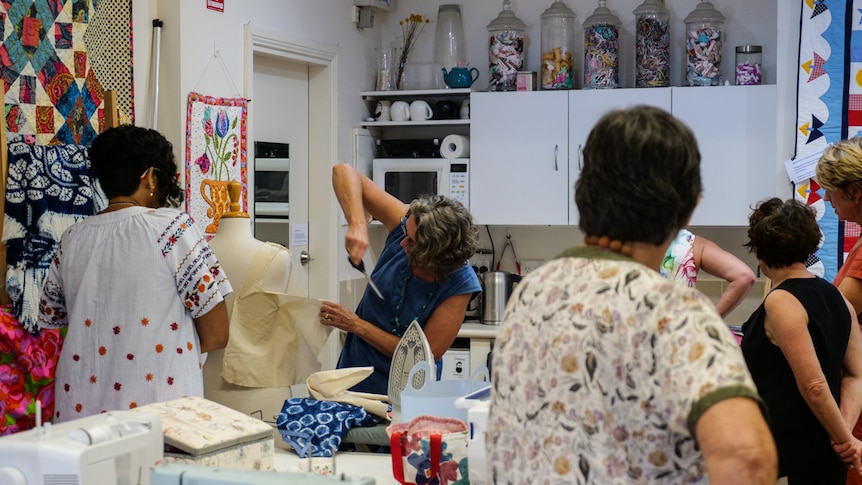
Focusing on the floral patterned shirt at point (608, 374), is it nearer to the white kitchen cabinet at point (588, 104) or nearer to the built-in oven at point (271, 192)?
the built-in oven at point (271, 192)

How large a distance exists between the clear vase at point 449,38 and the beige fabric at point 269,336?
8.24 feet

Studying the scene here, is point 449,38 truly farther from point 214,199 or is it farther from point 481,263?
point 214,199

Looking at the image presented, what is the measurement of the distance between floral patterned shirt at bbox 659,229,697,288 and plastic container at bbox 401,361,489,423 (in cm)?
171

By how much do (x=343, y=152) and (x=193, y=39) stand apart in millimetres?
1393

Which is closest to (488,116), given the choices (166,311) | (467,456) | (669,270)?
(669,270)

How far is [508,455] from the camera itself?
4.49 ft

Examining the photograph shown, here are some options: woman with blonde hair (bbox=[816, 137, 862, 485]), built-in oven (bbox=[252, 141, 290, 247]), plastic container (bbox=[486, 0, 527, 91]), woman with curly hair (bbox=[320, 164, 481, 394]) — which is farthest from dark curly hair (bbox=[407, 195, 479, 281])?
plastic container (bbox=[486, 0, 527, 91])

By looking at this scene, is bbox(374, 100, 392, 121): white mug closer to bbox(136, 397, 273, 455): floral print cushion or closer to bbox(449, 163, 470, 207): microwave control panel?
bbox(449, 163, 470, 207): microwave control panel

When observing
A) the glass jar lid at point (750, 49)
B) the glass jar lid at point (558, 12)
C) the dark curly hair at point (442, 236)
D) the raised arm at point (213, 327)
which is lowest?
the raised arm at point (213, 327)

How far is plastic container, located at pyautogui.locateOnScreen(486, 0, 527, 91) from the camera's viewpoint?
4.88 metres

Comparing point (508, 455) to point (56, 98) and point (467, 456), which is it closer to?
point (467, 456)

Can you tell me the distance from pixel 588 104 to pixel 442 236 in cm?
219

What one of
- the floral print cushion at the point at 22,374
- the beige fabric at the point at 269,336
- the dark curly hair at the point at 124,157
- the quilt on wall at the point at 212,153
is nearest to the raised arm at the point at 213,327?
the beige fabric at the point at 269,336

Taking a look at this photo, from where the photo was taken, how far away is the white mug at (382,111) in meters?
5.10
